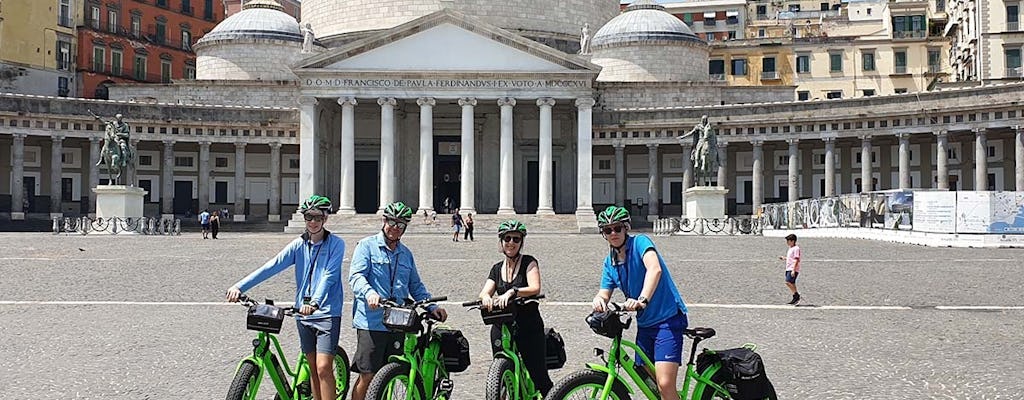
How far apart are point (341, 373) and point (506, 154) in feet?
141

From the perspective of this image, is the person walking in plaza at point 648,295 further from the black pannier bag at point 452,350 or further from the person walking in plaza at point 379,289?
the person walking in plaza at point 379,289

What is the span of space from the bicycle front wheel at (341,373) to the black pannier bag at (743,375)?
2793 millimetres

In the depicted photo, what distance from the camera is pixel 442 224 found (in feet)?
158

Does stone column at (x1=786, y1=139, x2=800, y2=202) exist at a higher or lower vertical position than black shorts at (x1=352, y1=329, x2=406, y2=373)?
higher

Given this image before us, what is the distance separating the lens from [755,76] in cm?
6975

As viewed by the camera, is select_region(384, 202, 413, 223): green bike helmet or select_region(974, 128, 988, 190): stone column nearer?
select_region(384, 202, 413, 223): green bike helmet

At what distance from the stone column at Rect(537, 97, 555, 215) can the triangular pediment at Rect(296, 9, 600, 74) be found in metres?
1.68

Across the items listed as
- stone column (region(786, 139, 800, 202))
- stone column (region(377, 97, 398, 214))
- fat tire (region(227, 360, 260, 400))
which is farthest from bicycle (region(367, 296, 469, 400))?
stone column (region(786, 139, 800, 202))

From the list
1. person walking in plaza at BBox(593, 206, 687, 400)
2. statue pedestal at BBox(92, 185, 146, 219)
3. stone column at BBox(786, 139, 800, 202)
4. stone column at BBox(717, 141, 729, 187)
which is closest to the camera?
person walking in plaza at BBox(593, 206, 687, 400)

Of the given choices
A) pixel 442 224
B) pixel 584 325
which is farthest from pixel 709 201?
pixel 584 325

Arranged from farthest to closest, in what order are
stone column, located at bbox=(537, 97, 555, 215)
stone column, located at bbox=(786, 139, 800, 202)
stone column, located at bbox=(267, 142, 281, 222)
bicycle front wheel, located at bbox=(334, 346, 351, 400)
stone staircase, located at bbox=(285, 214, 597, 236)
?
stone column, located at bbox=(267, 142, 281, 222) < stone column, located at bbox=(786, 139, 800, 202) < stone column, located at bbox=(537, 97, 555, 215) < stone staircase, located at bbox=(285, 214, 597, 236) < bicycle front wheel, located at bbox=(334, 346, 351, 400)

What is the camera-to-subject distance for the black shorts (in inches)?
283

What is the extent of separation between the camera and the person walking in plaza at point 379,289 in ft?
23.6

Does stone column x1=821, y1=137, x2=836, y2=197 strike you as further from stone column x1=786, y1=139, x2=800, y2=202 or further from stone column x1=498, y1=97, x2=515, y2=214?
stone column x1=498, y1=97, x2=515, y2=214
